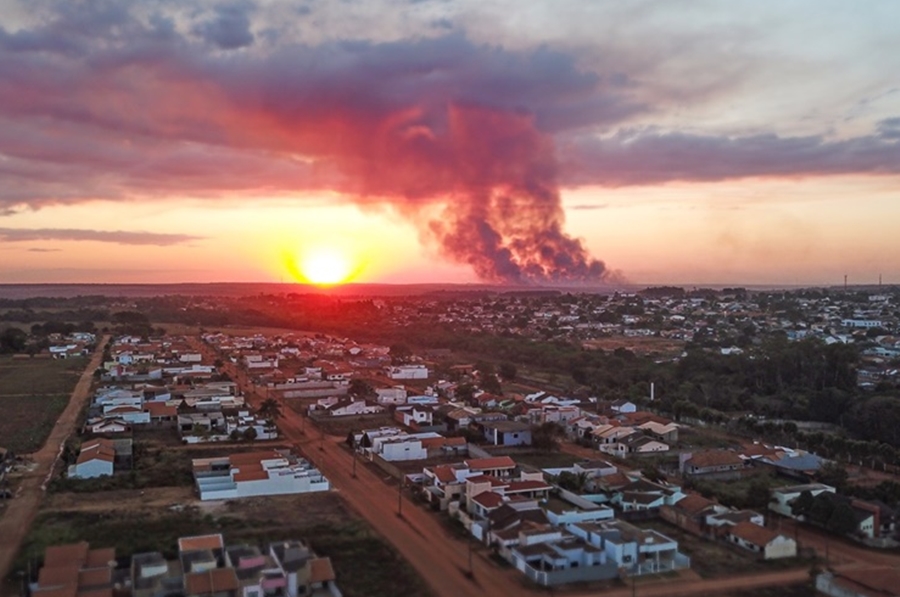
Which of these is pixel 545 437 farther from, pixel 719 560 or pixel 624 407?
pixel 719 560

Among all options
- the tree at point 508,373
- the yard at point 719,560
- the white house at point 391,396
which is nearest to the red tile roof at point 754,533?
the yard at point 719,560

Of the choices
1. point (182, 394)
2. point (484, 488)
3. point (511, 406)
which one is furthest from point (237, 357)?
point (484, 488)

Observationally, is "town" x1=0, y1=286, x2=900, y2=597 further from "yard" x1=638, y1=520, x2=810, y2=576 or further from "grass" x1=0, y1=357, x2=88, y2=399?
"grass" x1=0, y1=357, x2=88, y2=399

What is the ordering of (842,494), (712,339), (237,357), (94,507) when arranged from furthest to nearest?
(712,339) < (237,357) < (842,494) < (94,507)

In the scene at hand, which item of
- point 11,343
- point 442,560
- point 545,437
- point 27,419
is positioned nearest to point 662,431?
point 545,437

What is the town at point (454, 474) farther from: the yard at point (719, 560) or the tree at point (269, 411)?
the tree at point (269, 411)

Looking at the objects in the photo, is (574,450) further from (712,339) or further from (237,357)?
(712,339)
